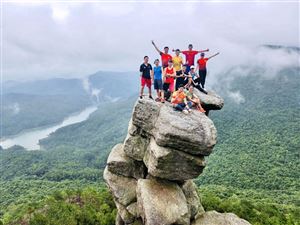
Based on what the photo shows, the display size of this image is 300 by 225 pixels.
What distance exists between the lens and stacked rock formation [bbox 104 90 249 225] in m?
22.9

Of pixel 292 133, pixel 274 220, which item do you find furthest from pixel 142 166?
pixel 292 133

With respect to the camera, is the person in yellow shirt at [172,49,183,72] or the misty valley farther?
the misty valley

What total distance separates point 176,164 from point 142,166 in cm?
576

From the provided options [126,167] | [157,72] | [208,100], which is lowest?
[126,167]

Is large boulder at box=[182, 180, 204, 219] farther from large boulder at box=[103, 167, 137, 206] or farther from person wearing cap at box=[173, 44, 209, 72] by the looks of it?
person wearing cap at box=[173, 44, 209, 72]

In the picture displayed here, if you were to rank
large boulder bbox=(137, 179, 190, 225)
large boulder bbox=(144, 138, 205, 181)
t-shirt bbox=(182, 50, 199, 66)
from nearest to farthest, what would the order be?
1. large boulder bbox=(144, 138, 205, 181)
2. large boulder bbox=(137, 179, 190, 225)
3. t-shirt bbox=(182, 50, 199, 66)

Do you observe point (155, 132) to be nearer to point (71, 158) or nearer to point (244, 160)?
point (244, 160)

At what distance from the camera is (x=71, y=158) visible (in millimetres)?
183500

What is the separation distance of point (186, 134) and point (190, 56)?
811cm

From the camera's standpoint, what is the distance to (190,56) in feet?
89.9

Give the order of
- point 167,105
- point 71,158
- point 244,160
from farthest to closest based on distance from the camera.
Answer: point 71,158, point 244,160, point 167,105

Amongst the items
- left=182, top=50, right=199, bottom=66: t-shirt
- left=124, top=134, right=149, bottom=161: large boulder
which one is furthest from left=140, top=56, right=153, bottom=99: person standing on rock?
left=124, top=134, right=149, bottom=161: large boulder

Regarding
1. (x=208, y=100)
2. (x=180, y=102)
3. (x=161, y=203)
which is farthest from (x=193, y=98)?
(x=161, y=203)

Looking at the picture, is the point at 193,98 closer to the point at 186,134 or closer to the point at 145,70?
the point at 186,134
